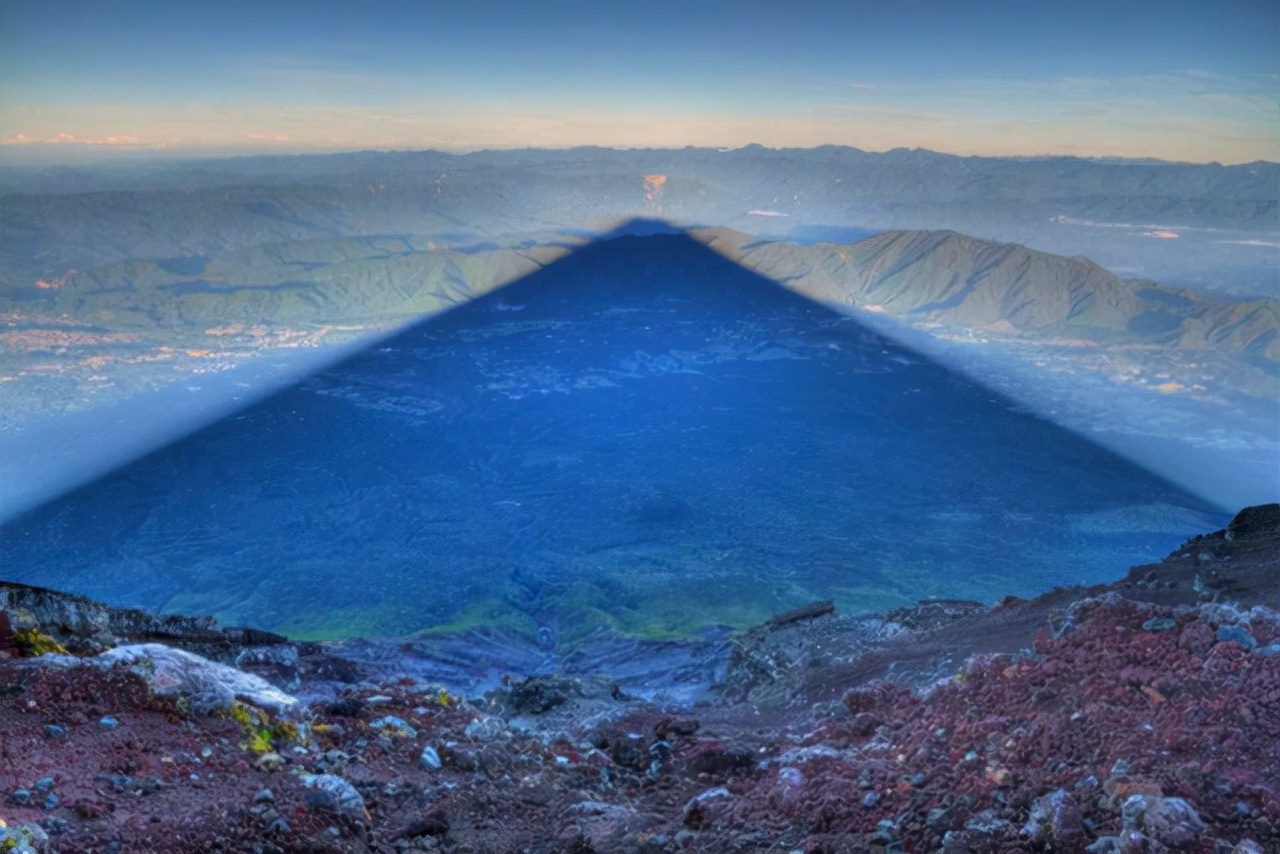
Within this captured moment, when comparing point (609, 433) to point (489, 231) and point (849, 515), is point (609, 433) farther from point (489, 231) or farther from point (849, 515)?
point (489, 231)

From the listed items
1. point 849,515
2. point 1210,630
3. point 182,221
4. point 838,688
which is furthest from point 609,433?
point 182,221

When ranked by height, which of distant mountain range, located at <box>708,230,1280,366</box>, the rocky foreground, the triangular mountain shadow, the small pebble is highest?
distant mountain range, located at <box>708,230,1280,366</box>

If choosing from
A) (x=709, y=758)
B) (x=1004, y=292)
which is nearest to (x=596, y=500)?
(x=709, y=758)

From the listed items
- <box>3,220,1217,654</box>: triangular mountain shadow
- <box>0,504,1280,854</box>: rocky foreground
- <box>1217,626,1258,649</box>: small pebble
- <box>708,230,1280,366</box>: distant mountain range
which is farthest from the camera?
<box>708,230,1280,366</box>: distant mountain range

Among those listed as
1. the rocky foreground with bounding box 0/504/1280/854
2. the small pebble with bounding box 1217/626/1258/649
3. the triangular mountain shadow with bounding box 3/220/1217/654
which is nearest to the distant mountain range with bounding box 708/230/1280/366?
the triangular mountain shadow with bounding box 3/220/1217/654

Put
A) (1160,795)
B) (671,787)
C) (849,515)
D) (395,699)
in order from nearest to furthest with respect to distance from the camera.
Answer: (1160,795), (671,787), (395,699), (849,515)

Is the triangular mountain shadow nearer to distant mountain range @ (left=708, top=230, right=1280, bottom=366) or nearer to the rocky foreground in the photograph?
distant mountain range @ (left=708, top=230, right=1280, bottom=366)

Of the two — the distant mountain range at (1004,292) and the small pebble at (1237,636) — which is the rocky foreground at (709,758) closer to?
the small pebble at (1237,636)
